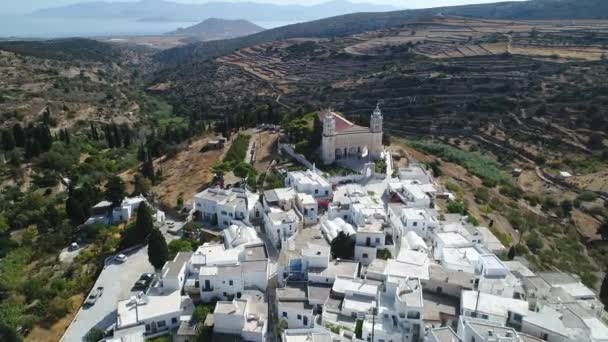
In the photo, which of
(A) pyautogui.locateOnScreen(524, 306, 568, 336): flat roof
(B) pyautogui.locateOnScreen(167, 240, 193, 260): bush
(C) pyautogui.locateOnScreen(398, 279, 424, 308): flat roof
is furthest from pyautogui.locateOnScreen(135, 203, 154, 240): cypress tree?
(A) pyautogui.locateOnScreen(524, 306, 568, 336): flat roof

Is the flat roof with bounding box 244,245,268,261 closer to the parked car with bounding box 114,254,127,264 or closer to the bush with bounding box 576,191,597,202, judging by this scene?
the parked car with bounding box 114,254,127,264

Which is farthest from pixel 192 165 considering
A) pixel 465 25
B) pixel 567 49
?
pixel 465 25

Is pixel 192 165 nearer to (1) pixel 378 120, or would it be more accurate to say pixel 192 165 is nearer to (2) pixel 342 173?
(2) pixel 342 173

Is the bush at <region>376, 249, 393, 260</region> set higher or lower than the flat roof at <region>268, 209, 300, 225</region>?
lower

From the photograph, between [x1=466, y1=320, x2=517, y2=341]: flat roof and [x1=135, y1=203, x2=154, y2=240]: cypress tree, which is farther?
[x1=135, y1=203, x2=154, y2=240]: cypress tree

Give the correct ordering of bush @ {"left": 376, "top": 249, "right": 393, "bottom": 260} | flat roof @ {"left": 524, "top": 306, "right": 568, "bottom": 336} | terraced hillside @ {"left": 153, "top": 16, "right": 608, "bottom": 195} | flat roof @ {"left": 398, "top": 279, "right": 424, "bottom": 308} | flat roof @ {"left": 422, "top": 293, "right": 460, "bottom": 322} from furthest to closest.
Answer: terraced hillside @ {"left": 153, "top": 16, "right": 608, "bottom": 195} < bush @ {"left": 376, "top": 249, "right": 393, "bottom": 260} < flat roof @ {"left": 422, "top": 293, "right": 460, "bottom": 322} < flat roof @ {"left": 398, "top": 279, "right": 424, "bottom": 308} < flat roof @ {"left": 524, "top": 306, "right": 568, "bottom": 336}

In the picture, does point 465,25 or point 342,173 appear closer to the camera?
point 342,173
